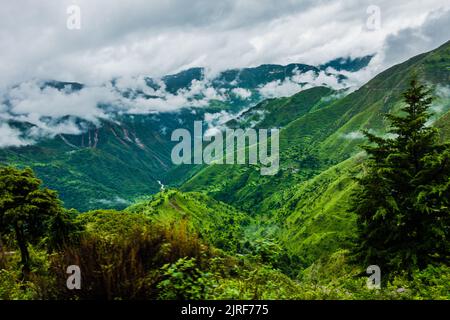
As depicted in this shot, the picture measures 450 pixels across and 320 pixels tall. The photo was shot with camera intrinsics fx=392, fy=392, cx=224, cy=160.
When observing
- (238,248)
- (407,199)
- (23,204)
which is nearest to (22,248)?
(23,204)

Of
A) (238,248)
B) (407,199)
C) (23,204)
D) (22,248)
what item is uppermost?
(23,204)

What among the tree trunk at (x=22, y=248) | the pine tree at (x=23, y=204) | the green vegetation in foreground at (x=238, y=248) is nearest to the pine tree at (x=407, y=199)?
the green vegetation in foreground at (x=238, y=248)

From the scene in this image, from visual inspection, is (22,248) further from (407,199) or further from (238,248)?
(407,199)

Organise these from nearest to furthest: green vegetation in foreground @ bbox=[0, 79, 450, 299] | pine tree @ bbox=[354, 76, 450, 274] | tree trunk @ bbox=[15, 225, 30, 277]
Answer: green vegetation in foreground @ bbox=[0, 79, 450, 299] → tree trunk @ bbox=[15, 225, 30, 277] → pine tree @ bbox=[354, 76, 450, 274]

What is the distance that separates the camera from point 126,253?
9.34m

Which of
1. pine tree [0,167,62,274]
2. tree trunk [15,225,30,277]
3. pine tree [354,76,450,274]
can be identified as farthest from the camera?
pine tree [354,76,450,274]

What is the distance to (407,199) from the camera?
Result: 21.3 m

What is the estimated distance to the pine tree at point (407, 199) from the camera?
2050 cm

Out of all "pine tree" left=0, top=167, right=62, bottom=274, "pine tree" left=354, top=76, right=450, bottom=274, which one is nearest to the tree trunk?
"pine tree" left=0, top=167, right=62, bottom=274

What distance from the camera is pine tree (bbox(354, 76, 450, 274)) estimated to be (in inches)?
807

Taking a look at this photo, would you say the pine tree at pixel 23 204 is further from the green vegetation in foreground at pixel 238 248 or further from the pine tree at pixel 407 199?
the pine tree at pixel 407 199

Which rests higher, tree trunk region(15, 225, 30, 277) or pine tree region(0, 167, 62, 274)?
pine tree region(0, 167, 62, 274)

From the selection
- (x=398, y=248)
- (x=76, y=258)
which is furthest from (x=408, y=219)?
(x=76, y=258)

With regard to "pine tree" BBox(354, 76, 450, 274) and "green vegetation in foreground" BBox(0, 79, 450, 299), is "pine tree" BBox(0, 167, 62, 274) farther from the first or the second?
"pine tree" BBox(354, 76, 450, 274)
